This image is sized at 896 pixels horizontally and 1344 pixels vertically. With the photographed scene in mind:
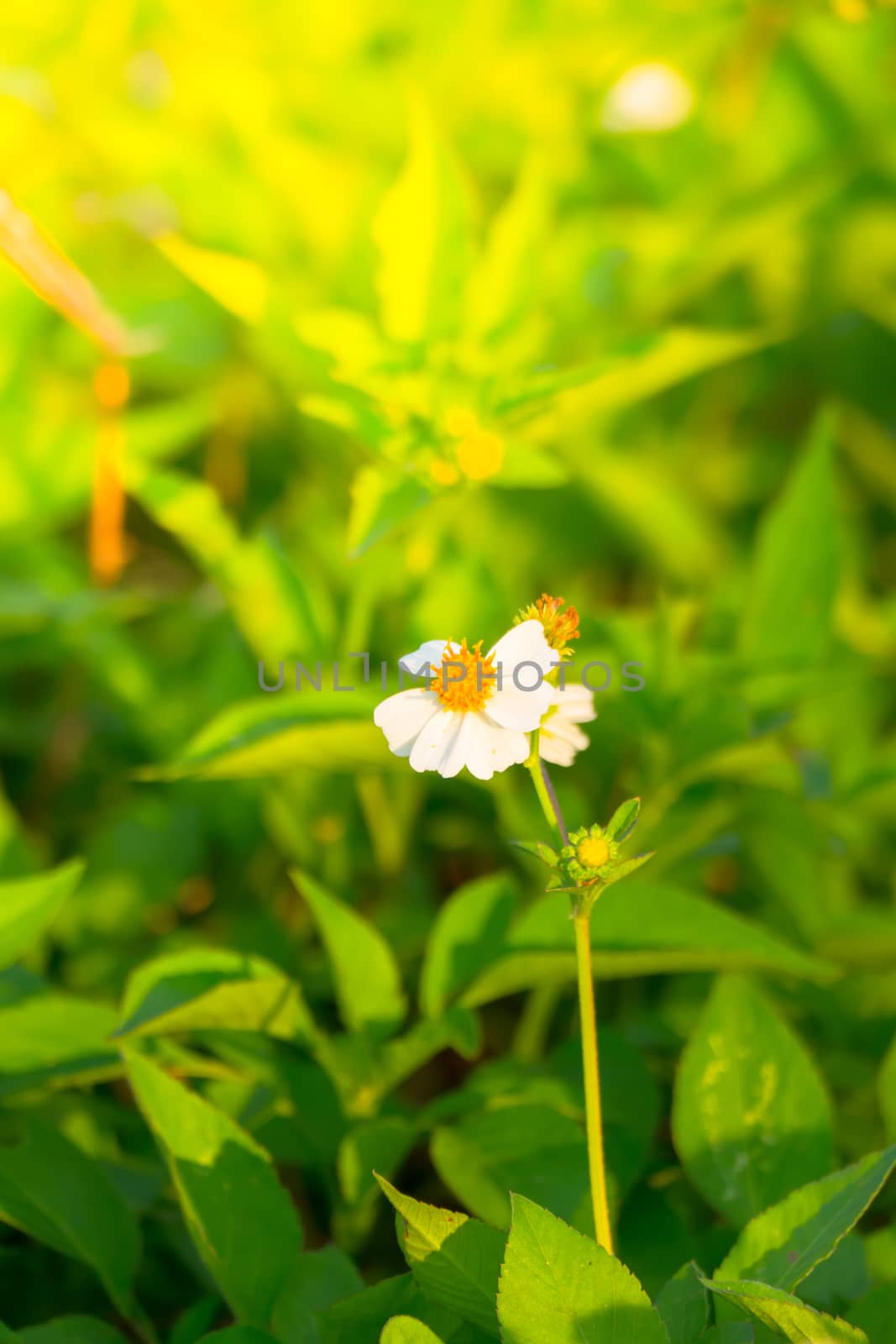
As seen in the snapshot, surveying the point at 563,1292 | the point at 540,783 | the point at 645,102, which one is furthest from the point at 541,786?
the point at 645,102

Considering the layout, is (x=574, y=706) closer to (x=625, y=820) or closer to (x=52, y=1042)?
(x=625, y=820)

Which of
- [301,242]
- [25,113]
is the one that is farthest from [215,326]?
[25,113]

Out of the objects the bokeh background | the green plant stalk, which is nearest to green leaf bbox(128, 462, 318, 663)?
the bokeh background

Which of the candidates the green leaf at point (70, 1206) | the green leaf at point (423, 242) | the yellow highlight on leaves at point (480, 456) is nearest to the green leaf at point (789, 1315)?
the green leaf at point (70, 1206)

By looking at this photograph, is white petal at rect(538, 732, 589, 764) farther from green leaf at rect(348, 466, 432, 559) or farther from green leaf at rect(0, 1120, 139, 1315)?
green leaf at rect(0, 1120, 139, 1315)

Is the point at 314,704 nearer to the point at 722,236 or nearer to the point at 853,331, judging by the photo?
the point at 722,236

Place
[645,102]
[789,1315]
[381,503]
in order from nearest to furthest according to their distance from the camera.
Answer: [789,1315], [381,503], [645,102]
